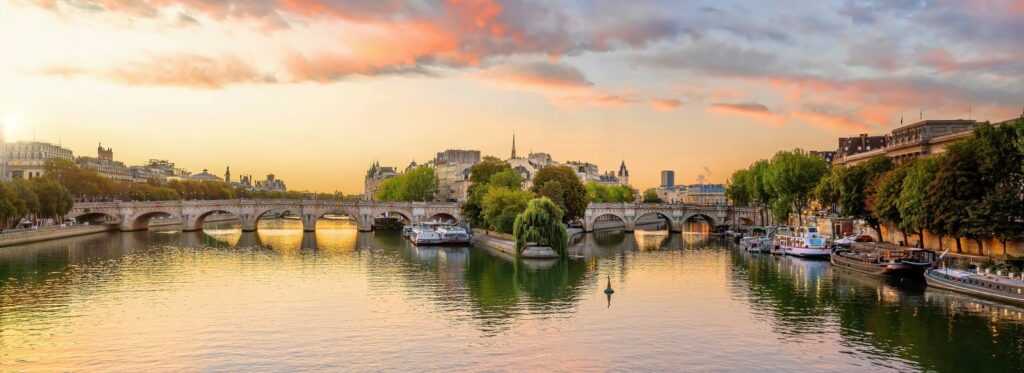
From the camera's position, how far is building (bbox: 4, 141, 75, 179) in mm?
155500

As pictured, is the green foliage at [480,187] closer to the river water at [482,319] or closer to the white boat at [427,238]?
the white boat at [427,238]

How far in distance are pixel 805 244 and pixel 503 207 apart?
92.5ft

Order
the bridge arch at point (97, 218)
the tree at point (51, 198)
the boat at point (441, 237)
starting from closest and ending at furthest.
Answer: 1. the boat at point (441, 237)
2. the tree at point (51, 198)
3. the bridge arch at point (97, 218)

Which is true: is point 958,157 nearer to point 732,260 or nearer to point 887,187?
A: point 887,187

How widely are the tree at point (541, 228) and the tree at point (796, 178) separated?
132 feet

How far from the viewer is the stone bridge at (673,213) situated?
120m

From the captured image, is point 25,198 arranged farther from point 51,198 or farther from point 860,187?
point 860,187

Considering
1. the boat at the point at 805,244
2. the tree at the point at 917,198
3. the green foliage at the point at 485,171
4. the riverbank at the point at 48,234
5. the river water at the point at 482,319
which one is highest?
the green foliage at the point at 485,171

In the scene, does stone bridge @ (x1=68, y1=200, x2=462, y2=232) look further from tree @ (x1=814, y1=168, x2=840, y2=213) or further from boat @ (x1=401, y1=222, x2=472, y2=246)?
tree @ (x1=814, y1=168, x2=840, y2=213)

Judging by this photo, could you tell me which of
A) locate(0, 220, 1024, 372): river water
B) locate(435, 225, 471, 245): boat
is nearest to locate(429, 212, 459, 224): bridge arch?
locate(435, 225, 471, 245): boat

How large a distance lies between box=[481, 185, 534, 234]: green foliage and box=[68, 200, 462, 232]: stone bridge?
27.0 meters

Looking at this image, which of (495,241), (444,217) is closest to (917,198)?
(495,241)

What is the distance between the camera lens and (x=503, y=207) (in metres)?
85.1

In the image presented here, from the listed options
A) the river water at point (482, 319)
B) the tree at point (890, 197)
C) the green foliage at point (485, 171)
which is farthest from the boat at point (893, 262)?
the green foliage at point (485, 171)
